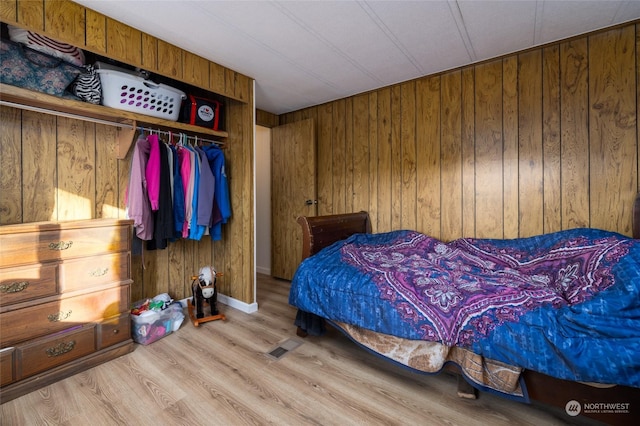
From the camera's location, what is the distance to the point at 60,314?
1639 millimetres

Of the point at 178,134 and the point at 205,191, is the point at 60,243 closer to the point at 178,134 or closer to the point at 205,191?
the point at 205,191

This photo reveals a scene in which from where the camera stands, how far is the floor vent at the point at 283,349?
1879 mm

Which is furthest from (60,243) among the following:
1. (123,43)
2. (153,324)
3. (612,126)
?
(612,126)

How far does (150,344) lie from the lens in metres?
2.01

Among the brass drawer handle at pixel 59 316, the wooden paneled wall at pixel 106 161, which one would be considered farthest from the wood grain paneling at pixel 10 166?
the brass drawer handle at pixel 59 316

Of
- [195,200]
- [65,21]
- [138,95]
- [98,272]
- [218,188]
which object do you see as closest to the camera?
[65,21]

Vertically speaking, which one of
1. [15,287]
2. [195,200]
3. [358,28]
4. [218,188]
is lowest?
[15,287]

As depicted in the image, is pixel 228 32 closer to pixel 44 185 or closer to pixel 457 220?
pixel 44 185

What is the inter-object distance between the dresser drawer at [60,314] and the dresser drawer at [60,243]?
262 mm

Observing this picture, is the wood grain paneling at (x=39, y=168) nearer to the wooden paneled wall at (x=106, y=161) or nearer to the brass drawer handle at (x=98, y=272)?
the wooden paneled wall at (x=106, y=161)

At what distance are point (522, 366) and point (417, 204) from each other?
170 centimetres

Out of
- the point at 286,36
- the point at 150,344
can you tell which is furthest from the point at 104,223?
the point at 286,36

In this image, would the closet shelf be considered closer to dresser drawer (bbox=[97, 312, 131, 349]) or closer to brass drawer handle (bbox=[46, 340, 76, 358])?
dresser drawer (bbox=[97, 312, 131, 349])

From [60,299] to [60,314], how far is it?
9cm
